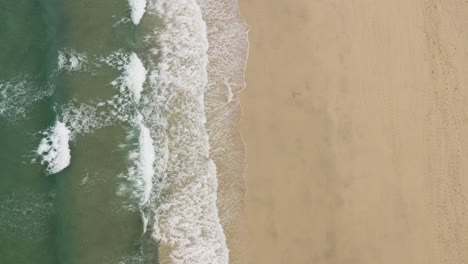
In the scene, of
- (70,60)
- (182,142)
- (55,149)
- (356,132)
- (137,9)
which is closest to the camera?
(55,149)

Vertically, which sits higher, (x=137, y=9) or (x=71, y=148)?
(x=137, y=9)

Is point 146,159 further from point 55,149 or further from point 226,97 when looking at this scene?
point 226,97

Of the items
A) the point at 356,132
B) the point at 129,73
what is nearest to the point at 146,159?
the point at 129,73

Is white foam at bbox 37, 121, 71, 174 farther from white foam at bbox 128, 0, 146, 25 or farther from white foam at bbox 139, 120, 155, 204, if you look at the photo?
white foam at bbox 128, 0, 146, 25

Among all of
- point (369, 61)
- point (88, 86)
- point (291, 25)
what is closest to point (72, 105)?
point (88, 86)

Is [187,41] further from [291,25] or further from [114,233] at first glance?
[114,233]

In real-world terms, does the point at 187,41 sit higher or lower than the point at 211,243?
higher

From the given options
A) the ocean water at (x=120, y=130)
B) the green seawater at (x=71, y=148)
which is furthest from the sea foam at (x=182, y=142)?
the green seawater at (x=71, y=148)

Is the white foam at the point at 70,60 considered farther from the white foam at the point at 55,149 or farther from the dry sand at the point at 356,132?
the dry sand at the point at 356,132
